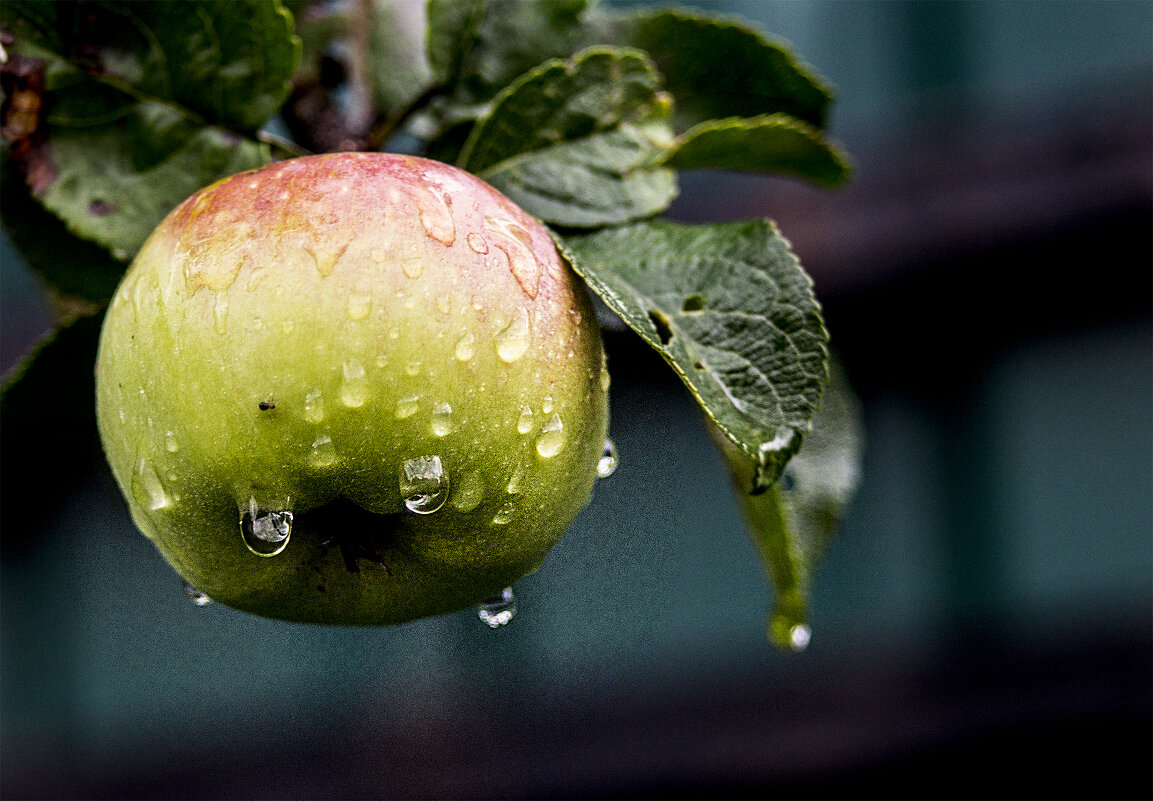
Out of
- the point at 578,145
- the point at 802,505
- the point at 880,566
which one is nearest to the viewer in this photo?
the point at 578,145

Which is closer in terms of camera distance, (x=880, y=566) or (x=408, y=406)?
(x=408, y=406)

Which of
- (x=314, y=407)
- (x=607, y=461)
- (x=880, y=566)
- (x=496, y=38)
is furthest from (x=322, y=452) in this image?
(x=880, y=566)

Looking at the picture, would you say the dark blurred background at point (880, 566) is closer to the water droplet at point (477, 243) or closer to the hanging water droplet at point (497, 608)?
the hanging water droplet at point (497, 608)

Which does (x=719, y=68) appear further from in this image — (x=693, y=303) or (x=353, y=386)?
(x=353, y=386)

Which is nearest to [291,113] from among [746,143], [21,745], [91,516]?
[746,143]

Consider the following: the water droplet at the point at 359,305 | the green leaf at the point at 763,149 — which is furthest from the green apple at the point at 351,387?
the green leaf at the point at 763,149
